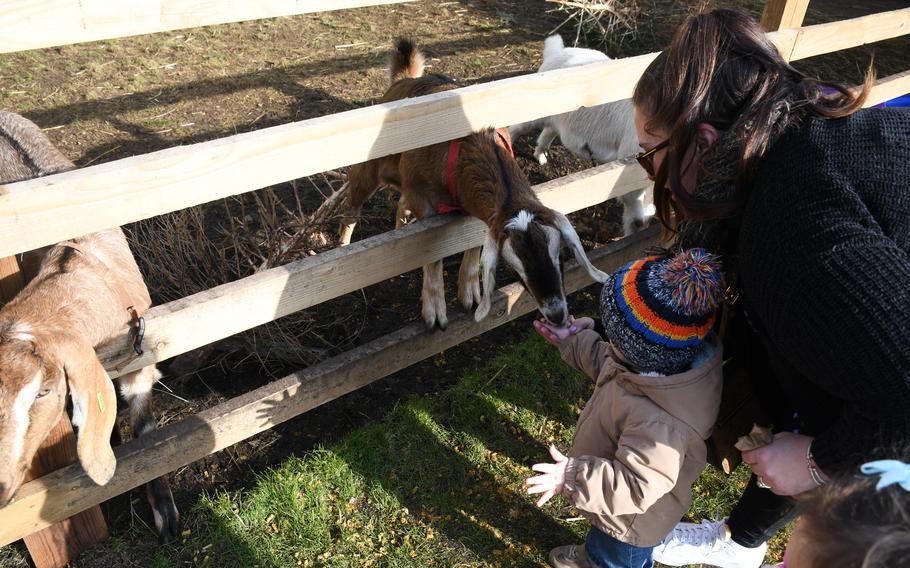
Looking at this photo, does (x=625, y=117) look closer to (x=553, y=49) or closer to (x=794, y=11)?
(x=553, y=49)

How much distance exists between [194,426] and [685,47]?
226 centimetres

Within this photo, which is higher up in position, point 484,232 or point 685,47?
point 685,47

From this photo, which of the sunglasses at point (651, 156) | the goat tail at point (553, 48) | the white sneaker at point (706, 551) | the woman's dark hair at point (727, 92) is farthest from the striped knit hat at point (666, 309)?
the goat tail at point (553, 48)

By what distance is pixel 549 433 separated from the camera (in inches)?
141

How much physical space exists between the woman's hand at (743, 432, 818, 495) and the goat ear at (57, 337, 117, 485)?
2026mm

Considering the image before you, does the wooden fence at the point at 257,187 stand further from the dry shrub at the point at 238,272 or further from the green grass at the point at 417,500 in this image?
the dry shrub at the point at 238,272

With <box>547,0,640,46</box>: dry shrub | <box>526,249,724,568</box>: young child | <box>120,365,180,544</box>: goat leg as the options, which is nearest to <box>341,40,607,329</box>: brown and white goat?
<box>526,249,724,568</box>: young child

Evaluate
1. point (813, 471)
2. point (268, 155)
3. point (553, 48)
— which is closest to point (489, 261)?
point (268, 155)

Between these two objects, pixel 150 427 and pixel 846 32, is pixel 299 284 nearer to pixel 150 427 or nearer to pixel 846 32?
pixel 150 427

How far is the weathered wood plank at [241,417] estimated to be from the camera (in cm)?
242

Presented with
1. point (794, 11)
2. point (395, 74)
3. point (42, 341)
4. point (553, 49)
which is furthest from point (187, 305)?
point (553, 49)

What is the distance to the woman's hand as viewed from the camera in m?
1.83

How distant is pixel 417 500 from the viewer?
3.16 m

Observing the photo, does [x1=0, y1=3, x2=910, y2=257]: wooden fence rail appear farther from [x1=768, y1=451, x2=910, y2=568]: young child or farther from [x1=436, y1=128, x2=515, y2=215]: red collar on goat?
[x1=768, y1=451, x2=910, y2=568]: young child
